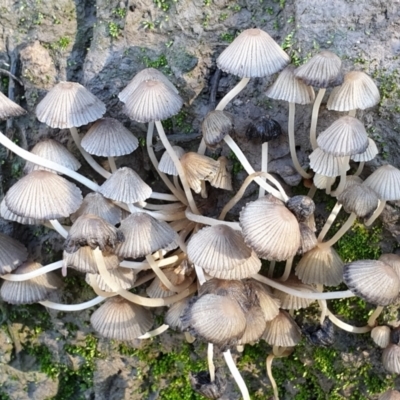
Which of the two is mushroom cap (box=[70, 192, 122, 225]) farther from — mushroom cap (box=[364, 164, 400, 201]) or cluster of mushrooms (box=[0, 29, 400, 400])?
mushroom cap (box=[364, 164, 400, 201])

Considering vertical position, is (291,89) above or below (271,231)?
above

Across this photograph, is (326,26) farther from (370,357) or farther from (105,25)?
(370,357)

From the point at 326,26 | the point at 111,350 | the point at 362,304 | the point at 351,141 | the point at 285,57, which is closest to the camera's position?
the point at 351,141

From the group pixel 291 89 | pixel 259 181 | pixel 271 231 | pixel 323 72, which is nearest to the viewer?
pixel 271 231

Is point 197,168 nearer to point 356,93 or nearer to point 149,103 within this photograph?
point 149,103

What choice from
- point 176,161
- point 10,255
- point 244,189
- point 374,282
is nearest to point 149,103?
point 176,161

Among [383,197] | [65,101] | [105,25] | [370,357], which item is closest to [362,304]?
[370,357]

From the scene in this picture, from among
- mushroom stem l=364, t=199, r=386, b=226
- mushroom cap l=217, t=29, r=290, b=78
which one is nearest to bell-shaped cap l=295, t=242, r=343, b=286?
mushroom stem l=364, t=199, r=386, b=226
